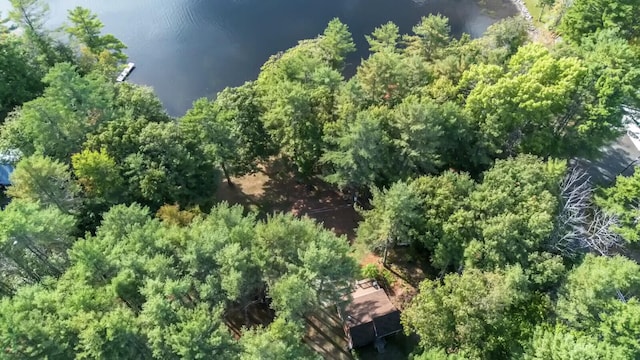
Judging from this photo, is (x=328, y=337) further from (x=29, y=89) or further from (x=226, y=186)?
(x=29, y=89)

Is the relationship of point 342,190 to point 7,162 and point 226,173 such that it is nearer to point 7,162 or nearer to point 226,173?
point 226,173

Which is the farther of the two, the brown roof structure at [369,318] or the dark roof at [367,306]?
the dark roof at [367,306]

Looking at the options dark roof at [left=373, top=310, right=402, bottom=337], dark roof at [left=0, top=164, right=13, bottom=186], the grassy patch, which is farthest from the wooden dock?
the grassy patch

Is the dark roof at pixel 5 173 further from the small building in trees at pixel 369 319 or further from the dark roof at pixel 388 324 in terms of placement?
the dark roof at pixel 388 324

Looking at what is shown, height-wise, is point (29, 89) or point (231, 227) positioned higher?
point (29, 89)

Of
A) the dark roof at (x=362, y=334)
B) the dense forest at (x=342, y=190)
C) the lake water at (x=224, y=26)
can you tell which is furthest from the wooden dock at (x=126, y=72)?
the dark roof at (x=362, y=334)

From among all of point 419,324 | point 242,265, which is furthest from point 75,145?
point 419,324
